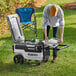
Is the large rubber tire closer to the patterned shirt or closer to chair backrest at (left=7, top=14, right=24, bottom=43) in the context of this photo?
chair backrest at (left=7, top=14, right=24, bottom=43)

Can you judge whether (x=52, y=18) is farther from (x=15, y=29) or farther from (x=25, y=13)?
(x=25, y=13)

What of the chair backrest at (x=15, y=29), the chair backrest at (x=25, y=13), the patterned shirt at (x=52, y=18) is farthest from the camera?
the chair backrest at (x=25, y=13)

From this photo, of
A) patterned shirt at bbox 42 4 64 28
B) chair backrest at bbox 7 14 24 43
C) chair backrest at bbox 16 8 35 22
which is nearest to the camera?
patterned shirt at bbox 42 4 64 28

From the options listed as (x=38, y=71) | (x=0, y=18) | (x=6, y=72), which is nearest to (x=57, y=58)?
(x=38, y=71)

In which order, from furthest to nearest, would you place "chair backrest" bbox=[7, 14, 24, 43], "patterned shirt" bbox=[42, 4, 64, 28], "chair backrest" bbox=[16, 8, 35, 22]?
"chair backrest" bbox=[16, 8, 35, 22]
"chair backrest" bbox=[7, 14, 24, 43]
"patterned shirt" bbox=[42, 4, 64, 28]

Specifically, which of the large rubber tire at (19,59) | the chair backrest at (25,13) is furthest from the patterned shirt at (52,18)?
the chair backrest at (25,13)

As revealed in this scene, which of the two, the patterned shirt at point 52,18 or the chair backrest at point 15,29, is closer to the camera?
the patterned shirt at point 52,18

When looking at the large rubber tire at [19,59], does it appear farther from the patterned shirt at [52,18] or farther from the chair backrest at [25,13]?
the chair backrest at [25,13]

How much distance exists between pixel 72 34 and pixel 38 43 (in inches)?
145

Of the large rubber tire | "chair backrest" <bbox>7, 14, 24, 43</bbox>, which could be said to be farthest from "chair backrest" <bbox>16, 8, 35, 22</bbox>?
the large rubber tire

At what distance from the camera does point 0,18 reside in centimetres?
912

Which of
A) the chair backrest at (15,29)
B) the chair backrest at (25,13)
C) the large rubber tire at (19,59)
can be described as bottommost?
the large rubber tire at (19,59)

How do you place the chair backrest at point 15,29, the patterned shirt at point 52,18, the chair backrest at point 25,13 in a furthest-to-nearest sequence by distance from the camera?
1. the chair backrest at point 25,13
2. the chair backrest at point 15,29
3. the patterned shirt at point 52,18

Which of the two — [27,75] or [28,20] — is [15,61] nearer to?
[27,75]
